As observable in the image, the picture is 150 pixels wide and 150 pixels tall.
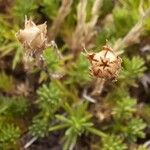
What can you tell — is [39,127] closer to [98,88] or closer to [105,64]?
[98,88]

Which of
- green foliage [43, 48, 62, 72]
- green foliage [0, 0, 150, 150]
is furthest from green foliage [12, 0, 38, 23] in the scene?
green foliage [43, 48, 62, 72]

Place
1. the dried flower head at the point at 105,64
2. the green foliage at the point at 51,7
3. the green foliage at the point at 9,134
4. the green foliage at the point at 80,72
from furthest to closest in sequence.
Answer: the green foliage at the point at 51,7 < the green foliage at the point at 80,72 < the green foliage at the point at 9,134 < the dried flower head at the point at 105,64

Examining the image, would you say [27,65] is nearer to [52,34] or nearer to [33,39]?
[52,34]

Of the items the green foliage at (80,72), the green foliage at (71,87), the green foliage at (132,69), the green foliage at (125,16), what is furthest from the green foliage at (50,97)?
the green foliage at (125,16)

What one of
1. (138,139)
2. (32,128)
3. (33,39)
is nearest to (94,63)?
(33,39)

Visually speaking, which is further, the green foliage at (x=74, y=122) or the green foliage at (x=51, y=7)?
the green foliage at (x=51, y=7)

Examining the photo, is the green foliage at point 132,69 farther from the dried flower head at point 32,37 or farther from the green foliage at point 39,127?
the dried flower head at point 32,37
